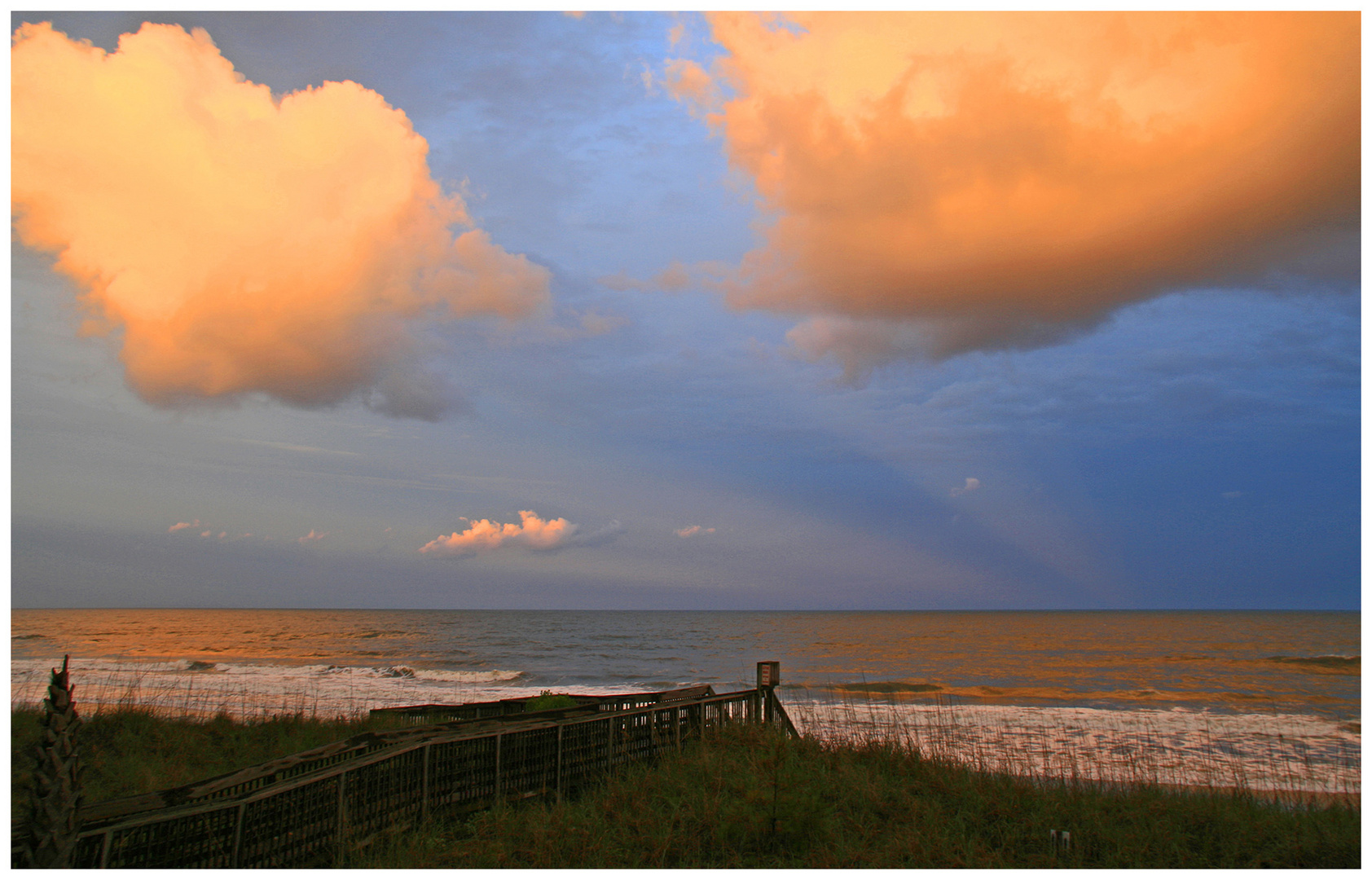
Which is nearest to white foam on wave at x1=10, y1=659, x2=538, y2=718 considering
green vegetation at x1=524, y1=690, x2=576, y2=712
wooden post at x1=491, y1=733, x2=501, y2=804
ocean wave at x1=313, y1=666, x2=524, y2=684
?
ocean wave at x1=313, y1=666, x2=524, y2=684

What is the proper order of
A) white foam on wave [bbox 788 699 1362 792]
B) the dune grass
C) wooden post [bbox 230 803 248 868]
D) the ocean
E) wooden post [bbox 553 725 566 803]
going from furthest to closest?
the ocean < white foam on wave [bbox 788 699 1362 792] < wooden post [bbox 553 725 566 803] < the dune grass < wooden post [bbox 230 803 248 868]

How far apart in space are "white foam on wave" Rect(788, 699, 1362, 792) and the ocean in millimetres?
120

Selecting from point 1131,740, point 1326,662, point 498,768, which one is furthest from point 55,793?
point 1326,662

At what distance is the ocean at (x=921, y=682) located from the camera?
1945cm

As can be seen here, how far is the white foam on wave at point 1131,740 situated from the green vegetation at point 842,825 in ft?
12.0

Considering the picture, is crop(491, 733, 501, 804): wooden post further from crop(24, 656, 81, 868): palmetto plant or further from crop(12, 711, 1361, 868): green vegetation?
crop(24, 656, 81, 868): palmetto plant

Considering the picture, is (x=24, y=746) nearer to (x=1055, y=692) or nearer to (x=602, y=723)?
(x=602, y=723)

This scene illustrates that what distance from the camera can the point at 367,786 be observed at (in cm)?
699

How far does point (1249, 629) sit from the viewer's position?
318 feet

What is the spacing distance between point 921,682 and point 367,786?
124 feet

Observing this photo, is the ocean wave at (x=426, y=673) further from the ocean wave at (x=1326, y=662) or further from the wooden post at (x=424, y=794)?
the ocean wave at (x=1326, y=662)

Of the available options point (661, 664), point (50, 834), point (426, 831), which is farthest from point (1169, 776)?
point (661, 664)

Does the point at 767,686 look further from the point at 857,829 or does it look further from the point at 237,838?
the point at 237,838

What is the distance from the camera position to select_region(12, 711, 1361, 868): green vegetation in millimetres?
7312
